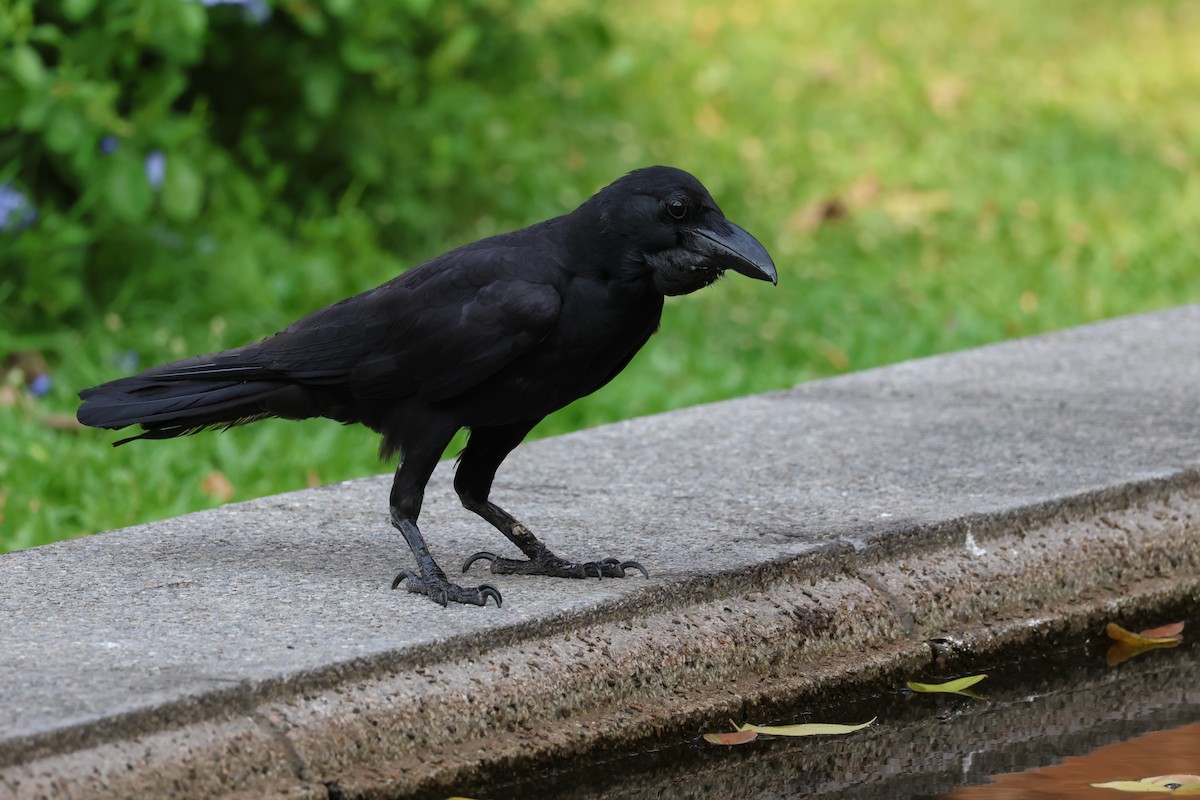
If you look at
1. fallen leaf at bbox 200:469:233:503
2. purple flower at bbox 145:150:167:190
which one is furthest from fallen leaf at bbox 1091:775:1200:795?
purple flower at bbox 145:150:167:190

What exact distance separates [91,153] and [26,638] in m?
2.36

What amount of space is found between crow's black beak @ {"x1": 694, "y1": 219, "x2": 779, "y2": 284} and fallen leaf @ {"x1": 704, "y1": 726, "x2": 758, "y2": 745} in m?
0.71

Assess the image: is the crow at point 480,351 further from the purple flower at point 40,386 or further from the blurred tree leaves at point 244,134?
the blurred tree leaves at point 244,134

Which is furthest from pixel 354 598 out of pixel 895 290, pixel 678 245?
pixel 895 290

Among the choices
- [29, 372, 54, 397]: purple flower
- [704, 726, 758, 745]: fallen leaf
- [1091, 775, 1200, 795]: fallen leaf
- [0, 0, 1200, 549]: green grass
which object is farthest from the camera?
[29, 372, 54, 397]: purple flower

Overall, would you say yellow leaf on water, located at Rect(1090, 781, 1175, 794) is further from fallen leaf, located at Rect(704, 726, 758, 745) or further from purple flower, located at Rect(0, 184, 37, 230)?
purple flower, located at Rect(0, 184, 37, 230)

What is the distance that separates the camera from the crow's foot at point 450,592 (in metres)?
2.76

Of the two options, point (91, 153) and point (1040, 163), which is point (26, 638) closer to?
point (91, 153)

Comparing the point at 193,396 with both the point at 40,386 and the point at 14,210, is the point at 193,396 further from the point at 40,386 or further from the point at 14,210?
the point at 14,210

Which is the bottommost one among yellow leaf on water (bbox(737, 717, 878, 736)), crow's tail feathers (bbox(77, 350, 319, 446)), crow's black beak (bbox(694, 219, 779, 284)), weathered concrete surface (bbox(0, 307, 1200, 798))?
yellow leaf on water (bbox(737, 717, 878, 736))

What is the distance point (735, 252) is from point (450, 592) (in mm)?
714

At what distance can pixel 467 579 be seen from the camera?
2.99 metres

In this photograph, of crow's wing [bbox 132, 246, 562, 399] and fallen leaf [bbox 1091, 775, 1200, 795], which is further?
crow's wing [bbox 132, 246, 562, 399]

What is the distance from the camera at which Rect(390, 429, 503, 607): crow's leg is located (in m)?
2.79
